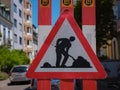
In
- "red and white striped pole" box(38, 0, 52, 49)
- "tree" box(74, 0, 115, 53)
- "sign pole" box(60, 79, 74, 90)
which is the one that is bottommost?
"sign pole" box(60, 79, 74, 90)

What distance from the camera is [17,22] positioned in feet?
231

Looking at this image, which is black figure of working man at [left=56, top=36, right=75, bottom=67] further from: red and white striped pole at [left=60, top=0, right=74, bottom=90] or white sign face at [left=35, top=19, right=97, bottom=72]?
red and white striped pole at [left=60, top=0, right=74, bottom=90]

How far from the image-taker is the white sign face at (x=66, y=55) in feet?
17.1

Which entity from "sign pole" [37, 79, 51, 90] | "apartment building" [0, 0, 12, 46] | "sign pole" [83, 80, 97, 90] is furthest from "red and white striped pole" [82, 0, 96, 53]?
"apartment building" [0, 0, 12, 46]

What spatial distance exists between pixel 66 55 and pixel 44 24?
0.52 meters

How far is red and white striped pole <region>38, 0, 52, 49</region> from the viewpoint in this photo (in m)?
5.30

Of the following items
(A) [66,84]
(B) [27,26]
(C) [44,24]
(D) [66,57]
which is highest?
(B) [27,26]

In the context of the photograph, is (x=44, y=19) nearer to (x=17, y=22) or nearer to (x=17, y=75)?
(x=17, y=75)

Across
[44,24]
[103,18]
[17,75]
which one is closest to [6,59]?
[17,75]

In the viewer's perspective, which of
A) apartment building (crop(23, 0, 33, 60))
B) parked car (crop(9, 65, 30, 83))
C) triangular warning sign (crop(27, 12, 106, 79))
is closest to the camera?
triangular warning sign (crop(27, 12, 106, 79))

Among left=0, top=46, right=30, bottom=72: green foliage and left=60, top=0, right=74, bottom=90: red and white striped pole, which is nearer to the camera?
left=60, top=0, right=74, bottom=90: red and white striped pole

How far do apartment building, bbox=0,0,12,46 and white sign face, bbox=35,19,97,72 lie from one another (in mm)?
49421

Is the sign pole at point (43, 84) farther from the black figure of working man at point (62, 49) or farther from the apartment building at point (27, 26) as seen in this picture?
the apartment building at point (27, 26)

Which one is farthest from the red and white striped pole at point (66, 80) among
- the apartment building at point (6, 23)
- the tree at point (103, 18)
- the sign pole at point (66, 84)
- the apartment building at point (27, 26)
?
the apartment building at point (27, 26)
